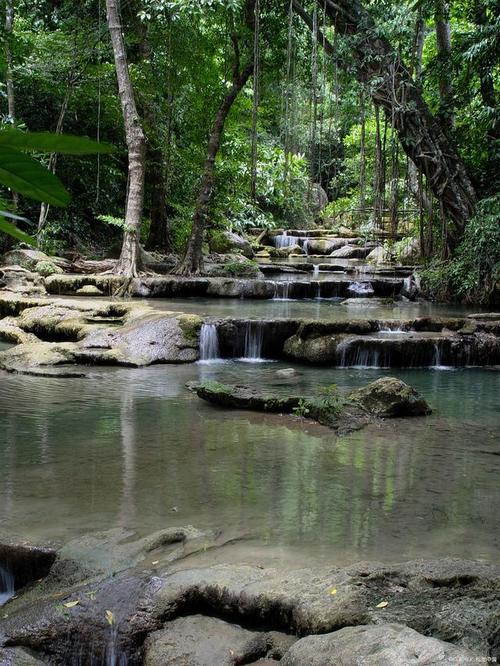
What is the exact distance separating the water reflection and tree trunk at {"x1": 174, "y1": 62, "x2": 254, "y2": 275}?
7.91 metres

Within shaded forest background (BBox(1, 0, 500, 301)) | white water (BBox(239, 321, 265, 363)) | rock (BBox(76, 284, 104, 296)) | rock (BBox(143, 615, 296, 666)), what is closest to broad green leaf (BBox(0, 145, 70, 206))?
rock (BBox(143, 615, 296, 666))

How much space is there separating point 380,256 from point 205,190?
30.2 feet

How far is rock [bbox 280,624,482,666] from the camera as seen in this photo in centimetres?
230

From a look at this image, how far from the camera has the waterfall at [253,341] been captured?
10.5 metres

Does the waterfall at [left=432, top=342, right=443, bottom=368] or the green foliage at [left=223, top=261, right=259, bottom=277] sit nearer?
the waterfall at [left=432, top=342, right=443, bottom=368]

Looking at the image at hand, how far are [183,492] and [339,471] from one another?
1.29 m

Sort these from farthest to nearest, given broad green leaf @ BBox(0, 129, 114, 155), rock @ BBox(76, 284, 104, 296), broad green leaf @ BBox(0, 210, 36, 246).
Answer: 1. rock @ BBox(76, 284, 104, 296)
2. broad green leaf @ BBox(0, 210, 36, 246)
3. broad green leaf @ BBox(0, 129, 114, 155)

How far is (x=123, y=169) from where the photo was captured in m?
21.4

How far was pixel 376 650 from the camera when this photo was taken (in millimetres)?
2416

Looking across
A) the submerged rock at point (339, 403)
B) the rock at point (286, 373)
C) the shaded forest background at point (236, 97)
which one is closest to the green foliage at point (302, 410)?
the submerged rock at point (339, 403)

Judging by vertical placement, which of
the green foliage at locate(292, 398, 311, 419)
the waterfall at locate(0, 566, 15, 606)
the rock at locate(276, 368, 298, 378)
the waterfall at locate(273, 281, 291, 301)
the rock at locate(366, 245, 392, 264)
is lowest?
the waterfall at locate(0, 566, 15, 606)

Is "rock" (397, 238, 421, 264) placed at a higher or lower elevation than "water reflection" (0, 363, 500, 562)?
higher

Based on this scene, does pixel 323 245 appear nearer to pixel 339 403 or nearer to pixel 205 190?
→ pixel 205 190

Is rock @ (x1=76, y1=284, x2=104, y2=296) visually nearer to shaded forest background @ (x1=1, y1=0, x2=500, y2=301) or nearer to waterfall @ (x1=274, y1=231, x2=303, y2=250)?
shaded forest background @ (x1=1, y1=0, x2=500, y2=301)
